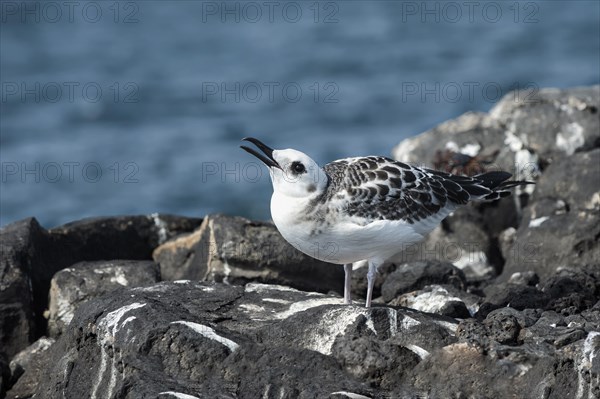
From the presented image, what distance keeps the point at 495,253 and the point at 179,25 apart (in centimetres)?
2461

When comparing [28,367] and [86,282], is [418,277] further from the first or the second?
[28,367]

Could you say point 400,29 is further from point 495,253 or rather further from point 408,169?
point 408,169

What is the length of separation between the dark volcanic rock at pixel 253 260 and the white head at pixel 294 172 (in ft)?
7.55

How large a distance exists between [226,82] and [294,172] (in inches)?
876

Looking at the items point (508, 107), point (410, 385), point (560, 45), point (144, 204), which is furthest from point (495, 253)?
point (560, 45)

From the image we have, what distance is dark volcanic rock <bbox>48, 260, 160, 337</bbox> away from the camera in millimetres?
12500

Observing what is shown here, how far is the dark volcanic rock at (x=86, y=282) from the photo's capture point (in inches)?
492

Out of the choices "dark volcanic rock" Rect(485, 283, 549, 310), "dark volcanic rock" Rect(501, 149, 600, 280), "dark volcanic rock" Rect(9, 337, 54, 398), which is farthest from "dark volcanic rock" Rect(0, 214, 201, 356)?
"dark volcanic rock" Rect(485, 283, 549, 310)

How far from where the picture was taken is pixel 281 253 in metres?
13.0

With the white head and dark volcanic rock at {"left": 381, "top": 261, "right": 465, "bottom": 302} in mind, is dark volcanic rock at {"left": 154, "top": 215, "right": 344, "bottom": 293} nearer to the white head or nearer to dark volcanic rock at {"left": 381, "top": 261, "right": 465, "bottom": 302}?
dark volcanic rock at {"left": 381, "top": 261, "right": 465, "bottom": 302}

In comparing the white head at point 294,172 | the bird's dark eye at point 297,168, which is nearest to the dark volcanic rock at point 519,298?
the white head at point 294,172

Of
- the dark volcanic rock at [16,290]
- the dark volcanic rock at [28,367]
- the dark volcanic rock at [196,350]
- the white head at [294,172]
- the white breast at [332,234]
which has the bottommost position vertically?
the dark volcanic rock at [28,367]

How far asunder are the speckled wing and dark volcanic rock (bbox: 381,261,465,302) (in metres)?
1.06

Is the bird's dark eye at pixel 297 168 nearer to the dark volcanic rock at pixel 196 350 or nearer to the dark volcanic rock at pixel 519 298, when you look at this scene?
the dark volcanic rock at pixel 196 350
